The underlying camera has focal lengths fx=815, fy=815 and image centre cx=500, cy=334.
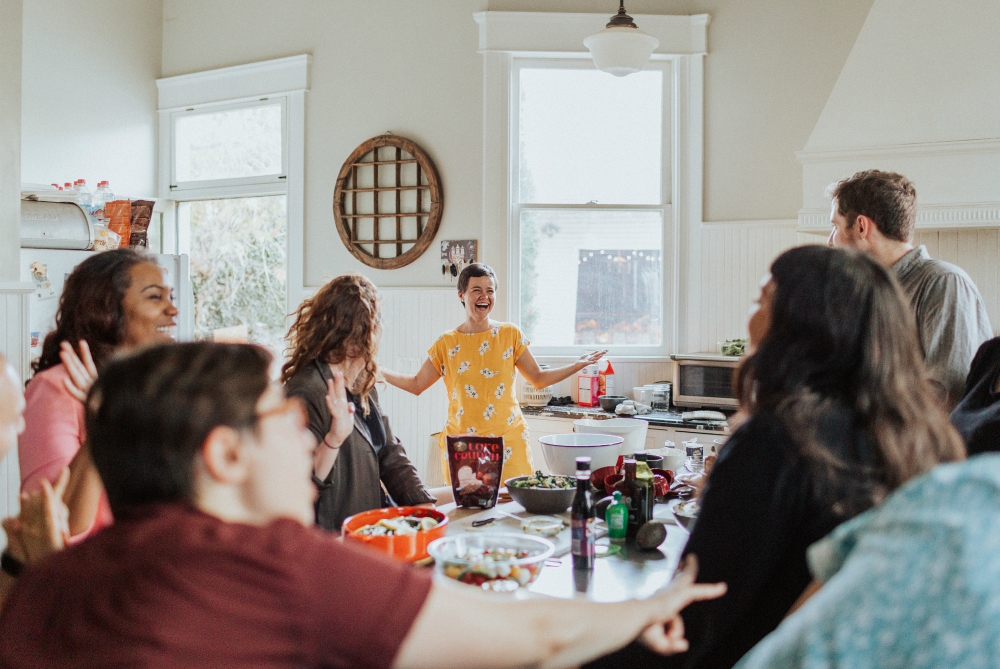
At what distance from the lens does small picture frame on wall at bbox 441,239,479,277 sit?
188 inches

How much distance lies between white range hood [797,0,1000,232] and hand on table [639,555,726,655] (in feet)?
10.2

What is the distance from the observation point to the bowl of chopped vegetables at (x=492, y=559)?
5.21 feet

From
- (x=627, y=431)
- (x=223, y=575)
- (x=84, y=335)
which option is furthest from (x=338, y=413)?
(x=223, y=575)

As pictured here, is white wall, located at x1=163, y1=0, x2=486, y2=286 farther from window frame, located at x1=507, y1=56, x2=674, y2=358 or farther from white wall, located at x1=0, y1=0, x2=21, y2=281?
white wall, located at x1=0, y1=0, x2=21, y2=281

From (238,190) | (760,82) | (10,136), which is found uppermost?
(760,82)

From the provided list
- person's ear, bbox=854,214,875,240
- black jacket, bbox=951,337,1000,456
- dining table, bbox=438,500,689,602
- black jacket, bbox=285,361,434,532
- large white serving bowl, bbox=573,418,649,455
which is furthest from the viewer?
large white serving bowl, bbox=573,418,649,455

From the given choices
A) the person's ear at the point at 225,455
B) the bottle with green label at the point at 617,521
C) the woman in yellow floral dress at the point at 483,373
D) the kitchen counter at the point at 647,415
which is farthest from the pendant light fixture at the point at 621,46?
the person's ear at the point at 225,455

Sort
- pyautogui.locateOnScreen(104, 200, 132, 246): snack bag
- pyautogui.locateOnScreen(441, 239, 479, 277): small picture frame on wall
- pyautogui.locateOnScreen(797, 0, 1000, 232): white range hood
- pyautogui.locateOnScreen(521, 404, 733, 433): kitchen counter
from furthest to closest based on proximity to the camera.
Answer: pyautogui.locateOnScreen(441, 239, 479, 277): small picture frame on wall, pyautogui.locateOnScreen(104, 200, 132, 246): snack bag, pyautogui.locateOnScreen(521, 404, 733, 433): kitchen counter, pyautogui.locateOnScreen(797, 0, 1000, 232): white range hood

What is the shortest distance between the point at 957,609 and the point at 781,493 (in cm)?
44

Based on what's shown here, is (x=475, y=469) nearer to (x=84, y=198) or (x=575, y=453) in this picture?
(x=575, y=453)

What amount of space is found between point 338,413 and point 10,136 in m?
1.89

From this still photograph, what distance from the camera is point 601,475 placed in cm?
242

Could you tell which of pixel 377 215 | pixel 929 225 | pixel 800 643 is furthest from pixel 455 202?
pixel 800 643

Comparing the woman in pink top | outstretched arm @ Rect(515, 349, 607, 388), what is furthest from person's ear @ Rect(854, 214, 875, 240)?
the woman in pink top
